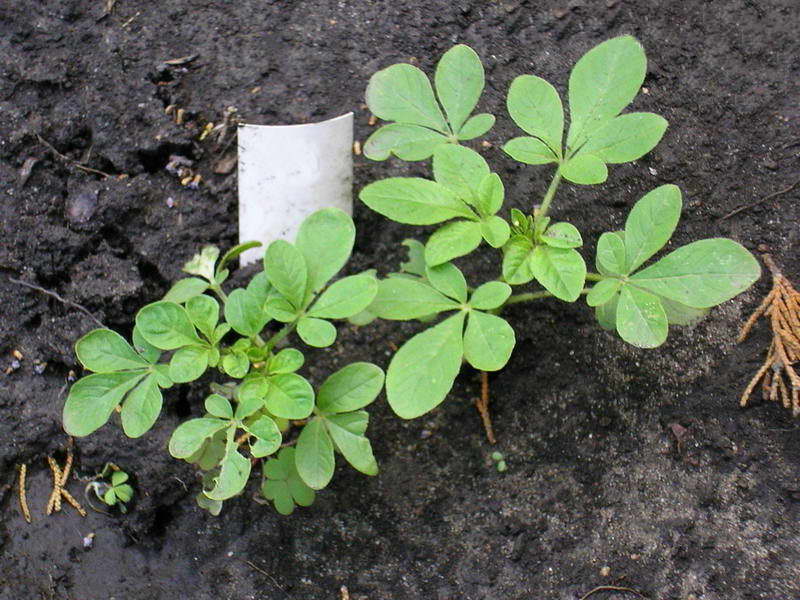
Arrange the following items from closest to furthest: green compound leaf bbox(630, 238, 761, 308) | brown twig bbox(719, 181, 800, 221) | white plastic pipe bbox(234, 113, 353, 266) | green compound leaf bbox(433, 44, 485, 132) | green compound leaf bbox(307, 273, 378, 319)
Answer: green compound leaf bbox(630, 238, 761, 308) < green compound leaf bbox(307, 273, 378, 319) < green compound leaf bbox(433, 44, 485, 132) < brown twig bbox(719, 181, 800, 221) < white plastic pipe bbox(234, 113, 353, 266)

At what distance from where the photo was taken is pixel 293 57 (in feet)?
7.03

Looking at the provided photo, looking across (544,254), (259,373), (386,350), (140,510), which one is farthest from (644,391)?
(140,510)

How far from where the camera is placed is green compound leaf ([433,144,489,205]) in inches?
63.8

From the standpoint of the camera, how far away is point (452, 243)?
1.60 meters

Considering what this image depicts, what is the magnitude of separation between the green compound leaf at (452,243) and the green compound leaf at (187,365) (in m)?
0.54

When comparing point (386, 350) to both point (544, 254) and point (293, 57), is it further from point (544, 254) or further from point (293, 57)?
point (293, 57)

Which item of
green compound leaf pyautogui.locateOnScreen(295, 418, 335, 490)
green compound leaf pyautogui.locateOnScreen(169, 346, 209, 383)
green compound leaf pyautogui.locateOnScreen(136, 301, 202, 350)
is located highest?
green compound leaf pyautogui.locateOnScreen(136, 301, 202, 350)

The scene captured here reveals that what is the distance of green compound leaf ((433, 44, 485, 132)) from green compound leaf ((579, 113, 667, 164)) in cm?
29

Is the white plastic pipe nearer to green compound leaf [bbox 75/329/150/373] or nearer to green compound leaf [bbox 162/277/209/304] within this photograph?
green compound leaf [bbox 162/277/209/304]

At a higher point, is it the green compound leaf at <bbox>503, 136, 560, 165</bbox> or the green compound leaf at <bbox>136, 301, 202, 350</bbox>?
the green compound leaf at <bbox>503, 136, 560, 165</bbox>

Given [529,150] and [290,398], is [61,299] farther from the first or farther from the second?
[529,150]

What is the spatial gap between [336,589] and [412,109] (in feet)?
3.88

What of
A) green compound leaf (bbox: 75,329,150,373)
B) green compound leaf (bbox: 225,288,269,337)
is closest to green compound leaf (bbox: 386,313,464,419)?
green compound leaf (bbox: 225,288,269,337)

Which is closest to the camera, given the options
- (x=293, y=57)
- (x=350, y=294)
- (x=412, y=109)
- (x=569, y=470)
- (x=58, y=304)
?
(x=350, y=294)
